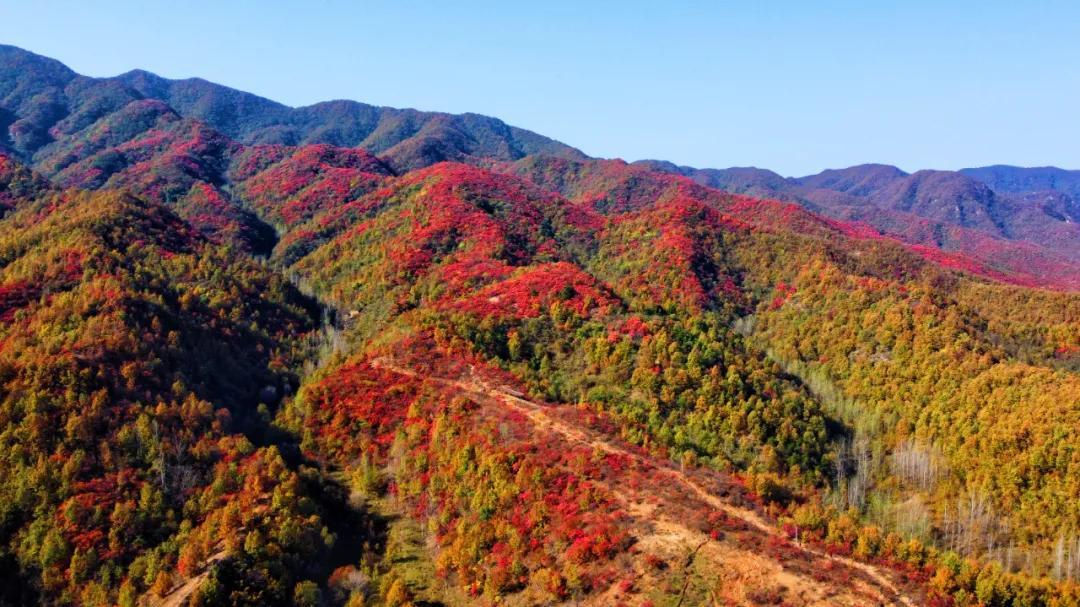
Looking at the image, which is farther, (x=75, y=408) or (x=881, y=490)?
(x=881, y=490)

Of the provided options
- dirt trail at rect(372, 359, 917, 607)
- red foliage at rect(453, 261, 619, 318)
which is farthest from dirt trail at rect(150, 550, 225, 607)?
red foliage at rect(453, 261, 619, 318)

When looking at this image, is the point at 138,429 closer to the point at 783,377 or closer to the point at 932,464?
the point at 783,377

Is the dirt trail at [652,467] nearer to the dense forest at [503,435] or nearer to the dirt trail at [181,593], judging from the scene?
the dense forest at [503,435]

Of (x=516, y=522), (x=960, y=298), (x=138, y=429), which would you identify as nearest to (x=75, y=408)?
(x=138, y=429)

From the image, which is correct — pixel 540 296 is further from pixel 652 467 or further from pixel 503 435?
pixel 652 467

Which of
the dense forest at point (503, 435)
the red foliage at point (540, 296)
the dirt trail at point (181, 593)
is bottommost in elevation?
the dirt trail at point (181, 593)

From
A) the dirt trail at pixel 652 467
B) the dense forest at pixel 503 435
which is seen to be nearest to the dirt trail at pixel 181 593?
the dense forest at pixel 503 435

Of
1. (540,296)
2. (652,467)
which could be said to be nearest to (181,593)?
(652,467)
